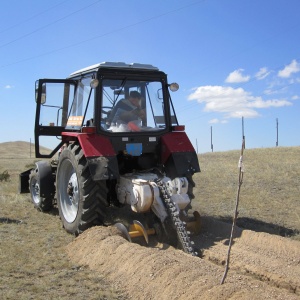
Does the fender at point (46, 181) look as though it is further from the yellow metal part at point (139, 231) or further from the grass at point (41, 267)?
the yellow metal part at point (139, 231)

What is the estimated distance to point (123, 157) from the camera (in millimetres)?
7145

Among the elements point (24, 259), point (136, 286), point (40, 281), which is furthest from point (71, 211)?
point (136, 286)

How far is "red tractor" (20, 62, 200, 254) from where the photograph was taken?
6.10 m

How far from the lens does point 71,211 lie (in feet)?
23.6

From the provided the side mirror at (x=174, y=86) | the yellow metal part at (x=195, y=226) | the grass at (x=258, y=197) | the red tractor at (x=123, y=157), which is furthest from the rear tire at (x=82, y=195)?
the grass at (x=258, y=197)

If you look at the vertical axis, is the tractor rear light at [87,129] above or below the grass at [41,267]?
above

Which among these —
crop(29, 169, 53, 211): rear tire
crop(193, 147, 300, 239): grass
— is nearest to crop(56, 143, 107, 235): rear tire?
crop(29, 169, 53, 211): rear tire

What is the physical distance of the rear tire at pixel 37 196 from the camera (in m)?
8.41

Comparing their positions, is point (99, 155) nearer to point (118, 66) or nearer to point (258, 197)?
point (118, 66)

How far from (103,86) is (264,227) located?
3720 millimetres

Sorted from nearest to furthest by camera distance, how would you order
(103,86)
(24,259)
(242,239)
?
(24,259), (242,239), (103,86)

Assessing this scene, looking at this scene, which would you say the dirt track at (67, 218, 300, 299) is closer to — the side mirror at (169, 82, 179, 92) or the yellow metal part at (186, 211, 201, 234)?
the yellow metal part at (186, 211, 201, 234)

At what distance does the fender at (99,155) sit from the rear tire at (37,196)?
7.75ft

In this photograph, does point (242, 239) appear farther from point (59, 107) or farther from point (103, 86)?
point (59, 107)
